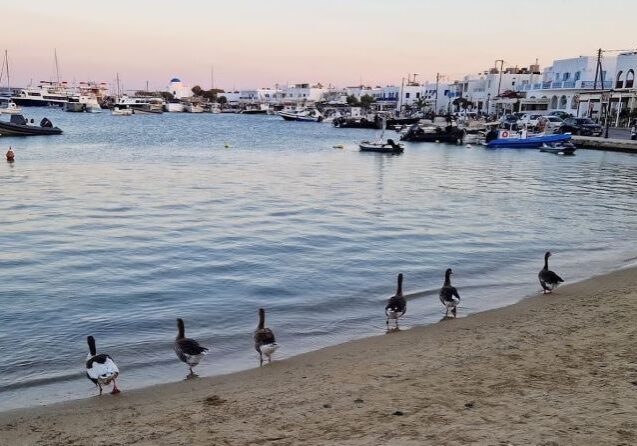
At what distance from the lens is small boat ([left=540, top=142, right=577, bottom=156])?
57.1 m

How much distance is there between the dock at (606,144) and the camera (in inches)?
2232

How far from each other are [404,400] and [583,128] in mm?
71436

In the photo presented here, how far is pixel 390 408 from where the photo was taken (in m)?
6.34

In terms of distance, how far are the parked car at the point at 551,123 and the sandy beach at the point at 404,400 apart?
6663 cm

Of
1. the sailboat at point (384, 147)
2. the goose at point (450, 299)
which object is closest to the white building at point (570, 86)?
the sailboat at point (384, 147)

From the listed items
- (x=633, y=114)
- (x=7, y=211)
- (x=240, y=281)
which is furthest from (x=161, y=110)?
(x=240, y=281)

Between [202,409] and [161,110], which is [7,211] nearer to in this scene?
[202,409]

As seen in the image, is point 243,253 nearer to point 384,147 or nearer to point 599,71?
point 384,147

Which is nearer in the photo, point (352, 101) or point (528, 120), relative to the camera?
point (528, 120)

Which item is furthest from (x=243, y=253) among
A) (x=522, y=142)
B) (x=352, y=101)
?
(x=352, y=101)

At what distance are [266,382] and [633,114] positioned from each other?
251 feet

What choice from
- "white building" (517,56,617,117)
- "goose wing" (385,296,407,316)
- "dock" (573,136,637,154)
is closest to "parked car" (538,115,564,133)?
"dock" (573,136,637,154)

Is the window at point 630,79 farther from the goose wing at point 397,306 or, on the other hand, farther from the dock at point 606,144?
the goose wing at point 397,306

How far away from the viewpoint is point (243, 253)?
55.1 ft
